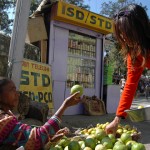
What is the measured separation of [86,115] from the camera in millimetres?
9781

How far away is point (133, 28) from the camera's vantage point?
8.03 feet

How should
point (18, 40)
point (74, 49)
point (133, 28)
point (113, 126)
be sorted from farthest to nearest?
point (74, 49) → point (18, 40) → point (113, 126) → point (133, 28)

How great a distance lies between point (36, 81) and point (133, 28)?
14.9 feet

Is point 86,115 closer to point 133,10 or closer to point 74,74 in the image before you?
point 74,74

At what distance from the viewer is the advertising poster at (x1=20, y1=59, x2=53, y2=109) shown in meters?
6.45

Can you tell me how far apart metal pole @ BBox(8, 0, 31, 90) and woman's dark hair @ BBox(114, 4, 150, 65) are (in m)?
2.56

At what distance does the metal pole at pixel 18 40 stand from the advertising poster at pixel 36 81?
1.47 metres

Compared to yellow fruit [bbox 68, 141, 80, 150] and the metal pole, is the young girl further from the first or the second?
the metal pole

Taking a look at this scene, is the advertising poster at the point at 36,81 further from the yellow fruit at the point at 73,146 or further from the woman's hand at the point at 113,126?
the yellow fruit at the point at 73,146

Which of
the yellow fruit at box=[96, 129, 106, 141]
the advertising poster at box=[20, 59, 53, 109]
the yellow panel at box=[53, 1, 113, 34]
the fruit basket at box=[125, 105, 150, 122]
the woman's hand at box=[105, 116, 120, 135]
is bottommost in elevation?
the yellow fruit at box=[96, 129, 106, 141]

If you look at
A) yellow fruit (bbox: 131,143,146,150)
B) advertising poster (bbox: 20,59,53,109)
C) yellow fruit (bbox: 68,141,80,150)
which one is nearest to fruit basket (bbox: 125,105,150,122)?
yellow fruit (bbox: 131,143,146,150)

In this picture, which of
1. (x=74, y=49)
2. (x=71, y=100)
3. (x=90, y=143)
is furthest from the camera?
(x=74, y=49)

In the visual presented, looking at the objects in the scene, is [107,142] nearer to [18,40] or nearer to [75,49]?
[18,40]

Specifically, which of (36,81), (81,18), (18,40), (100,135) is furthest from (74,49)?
(100,135)
